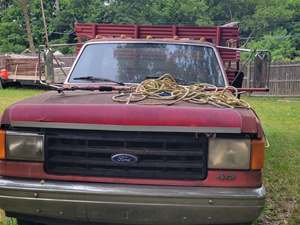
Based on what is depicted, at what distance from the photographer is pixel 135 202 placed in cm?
348

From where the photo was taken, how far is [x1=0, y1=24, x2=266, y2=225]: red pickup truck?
3.49m

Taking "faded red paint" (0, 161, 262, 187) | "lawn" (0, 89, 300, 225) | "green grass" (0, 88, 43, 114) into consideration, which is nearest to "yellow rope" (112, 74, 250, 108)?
"faded red paint" (0, 161, 262, 187)

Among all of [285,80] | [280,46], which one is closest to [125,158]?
[285,80]

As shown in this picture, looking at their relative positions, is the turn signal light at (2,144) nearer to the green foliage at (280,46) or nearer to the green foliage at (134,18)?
the green foliage at (280,46)

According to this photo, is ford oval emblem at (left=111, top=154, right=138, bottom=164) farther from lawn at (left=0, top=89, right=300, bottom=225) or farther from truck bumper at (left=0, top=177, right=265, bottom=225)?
lawn at (left=0, top=89, right=300, bottom=225)

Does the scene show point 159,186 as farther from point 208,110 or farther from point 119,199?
point 208,110

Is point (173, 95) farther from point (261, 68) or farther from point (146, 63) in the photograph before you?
point (146, 63)

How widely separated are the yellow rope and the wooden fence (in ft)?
62.3

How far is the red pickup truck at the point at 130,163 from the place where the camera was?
3494 millimetres

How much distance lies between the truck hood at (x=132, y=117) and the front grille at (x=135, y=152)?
0.09 m

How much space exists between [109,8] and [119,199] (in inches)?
1491

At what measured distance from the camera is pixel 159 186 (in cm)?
356

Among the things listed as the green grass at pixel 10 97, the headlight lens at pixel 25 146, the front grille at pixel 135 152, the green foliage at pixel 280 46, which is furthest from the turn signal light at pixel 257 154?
the green foliage at pixel 280 46

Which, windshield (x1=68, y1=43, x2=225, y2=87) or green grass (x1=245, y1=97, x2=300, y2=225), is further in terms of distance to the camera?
green grass (x1=245, y1=97, x2=300, y2=225)
